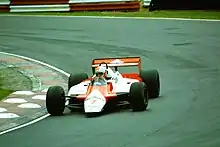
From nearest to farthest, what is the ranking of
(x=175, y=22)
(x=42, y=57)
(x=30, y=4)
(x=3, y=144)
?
(x=3, y=144), (x=42, y=57), (x=175, y=22), (x=30, y=4)

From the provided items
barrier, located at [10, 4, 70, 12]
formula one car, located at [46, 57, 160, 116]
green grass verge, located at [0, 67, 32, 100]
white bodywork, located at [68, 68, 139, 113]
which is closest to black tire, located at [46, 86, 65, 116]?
formula one car, located at [46, 57, 160, 116]

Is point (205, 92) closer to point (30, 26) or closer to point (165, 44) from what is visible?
point (165, 44)

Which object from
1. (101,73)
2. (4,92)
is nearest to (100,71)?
(101,73)

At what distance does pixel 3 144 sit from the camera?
1255 cm

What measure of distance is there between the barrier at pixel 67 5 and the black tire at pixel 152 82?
22833 mm

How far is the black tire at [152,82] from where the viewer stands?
16031mm

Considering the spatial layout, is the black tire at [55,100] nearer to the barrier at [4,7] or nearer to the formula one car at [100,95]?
the formula one car at [100,95]

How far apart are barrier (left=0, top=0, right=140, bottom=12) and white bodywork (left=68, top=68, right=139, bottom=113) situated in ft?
77.5

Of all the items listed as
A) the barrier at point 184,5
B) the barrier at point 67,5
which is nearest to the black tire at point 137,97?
the barrier at point 184,5

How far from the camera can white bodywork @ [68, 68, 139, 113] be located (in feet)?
46.8

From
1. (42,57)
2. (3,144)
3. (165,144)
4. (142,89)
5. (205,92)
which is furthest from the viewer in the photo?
(42,57)

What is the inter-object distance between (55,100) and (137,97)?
1662 millimetres

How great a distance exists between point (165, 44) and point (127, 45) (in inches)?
53.5

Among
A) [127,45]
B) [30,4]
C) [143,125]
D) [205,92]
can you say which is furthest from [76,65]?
[30,4]
